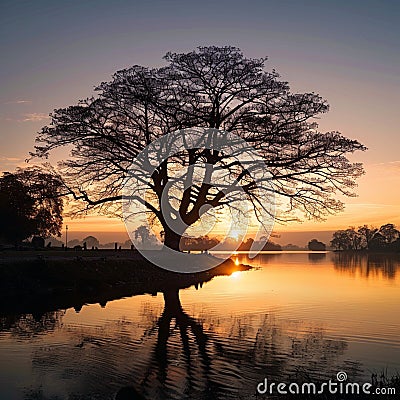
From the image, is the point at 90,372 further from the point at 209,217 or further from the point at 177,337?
the point at 209,217

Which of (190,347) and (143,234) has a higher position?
(143,234)

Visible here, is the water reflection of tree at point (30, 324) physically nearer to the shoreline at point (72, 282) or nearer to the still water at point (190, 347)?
the still water at point (190, 347)

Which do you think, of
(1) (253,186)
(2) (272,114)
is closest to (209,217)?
(1) (253,186)

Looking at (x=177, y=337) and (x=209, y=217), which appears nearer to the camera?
(x=177, y=337)

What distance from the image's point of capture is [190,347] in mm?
14992

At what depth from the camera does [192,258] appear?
47500 millimetres

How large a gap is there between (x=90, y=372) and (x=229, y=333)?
6.21 m

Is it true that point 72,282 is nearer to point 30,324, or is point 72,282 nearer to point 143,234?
point 30,324

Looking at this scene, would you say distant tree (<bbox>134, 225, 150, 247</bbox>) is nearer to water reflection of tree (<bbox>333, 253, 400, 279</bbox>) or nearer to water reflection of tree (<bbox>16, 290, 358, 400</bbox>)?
water reflection of tree (<bbox>333, 253, 400, 279</bbox>)

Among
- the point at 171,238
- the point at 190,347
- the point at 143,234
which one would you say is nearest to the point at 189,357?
the point at 190,347

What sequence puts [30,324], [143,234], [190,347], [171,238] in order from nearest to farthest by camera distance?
1. [190,347]
2. [30,324]
3. [171,238]
4. [143,234]

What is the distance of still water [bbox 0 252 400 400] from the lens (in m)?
11.3

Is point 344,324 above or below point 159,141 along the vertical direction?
below

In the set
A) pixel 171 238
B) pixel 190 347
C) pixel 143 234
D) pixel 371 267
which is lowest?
pixel 190 347
